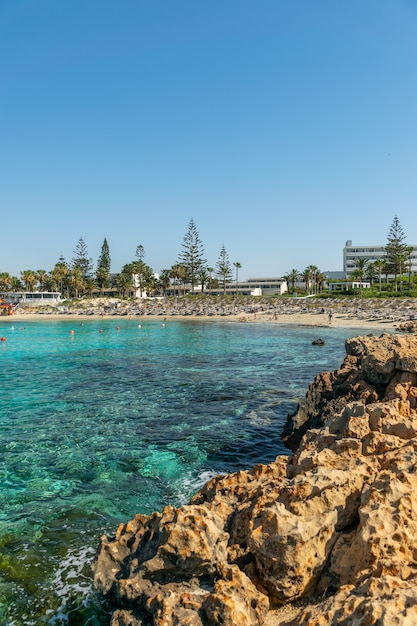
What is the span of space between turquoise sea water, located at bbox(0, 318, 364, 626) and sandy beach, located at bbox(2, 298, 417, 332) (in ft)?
120

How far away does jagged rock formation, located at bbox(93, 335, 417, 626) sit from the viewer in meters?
3.97

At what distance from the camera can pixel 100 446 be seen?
12.7 metres

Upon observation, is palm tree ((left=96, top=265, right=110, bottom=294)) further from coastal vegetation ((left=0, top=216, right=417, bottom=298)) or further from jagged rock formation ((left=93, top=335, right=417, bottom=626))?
jagged rock formation ((left=93, top=335, right=417, bottom=626))

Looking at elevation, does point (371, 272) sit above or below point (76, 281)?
above

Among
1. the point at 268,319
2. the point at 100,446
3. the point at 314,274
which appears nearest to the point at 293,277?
the point at 314,274

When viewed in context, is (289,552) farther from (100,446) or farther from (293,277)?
(293,277)

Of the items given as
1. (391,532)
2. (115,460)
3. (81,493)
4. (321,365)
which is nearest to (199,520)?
(391,532)

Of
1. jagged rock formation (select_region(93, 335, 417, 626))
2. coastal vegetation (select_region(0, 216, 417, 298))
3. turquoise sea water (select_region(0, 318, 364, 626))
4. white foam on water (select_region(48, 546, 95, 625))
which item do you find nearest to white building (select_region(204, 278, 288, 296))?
coastal vegetation (select_region(0, 216, 417, 298))

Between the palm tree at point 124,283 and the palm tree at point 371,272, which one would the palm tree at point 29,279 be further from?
the palm tree at point 371,272

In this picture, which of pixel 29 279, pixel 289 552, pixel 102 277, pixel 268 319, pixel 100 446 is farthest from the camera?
pixel 102 277

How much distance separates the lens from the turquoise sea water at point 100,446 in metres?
6.84

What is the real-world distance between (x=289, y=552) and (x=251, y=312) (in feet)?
A: 263

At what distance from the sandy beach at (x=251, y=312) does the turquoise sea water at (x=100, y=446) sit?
120 ft

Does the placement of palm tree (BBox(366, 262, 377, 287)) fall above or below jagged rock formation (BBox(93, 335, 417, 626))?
above
